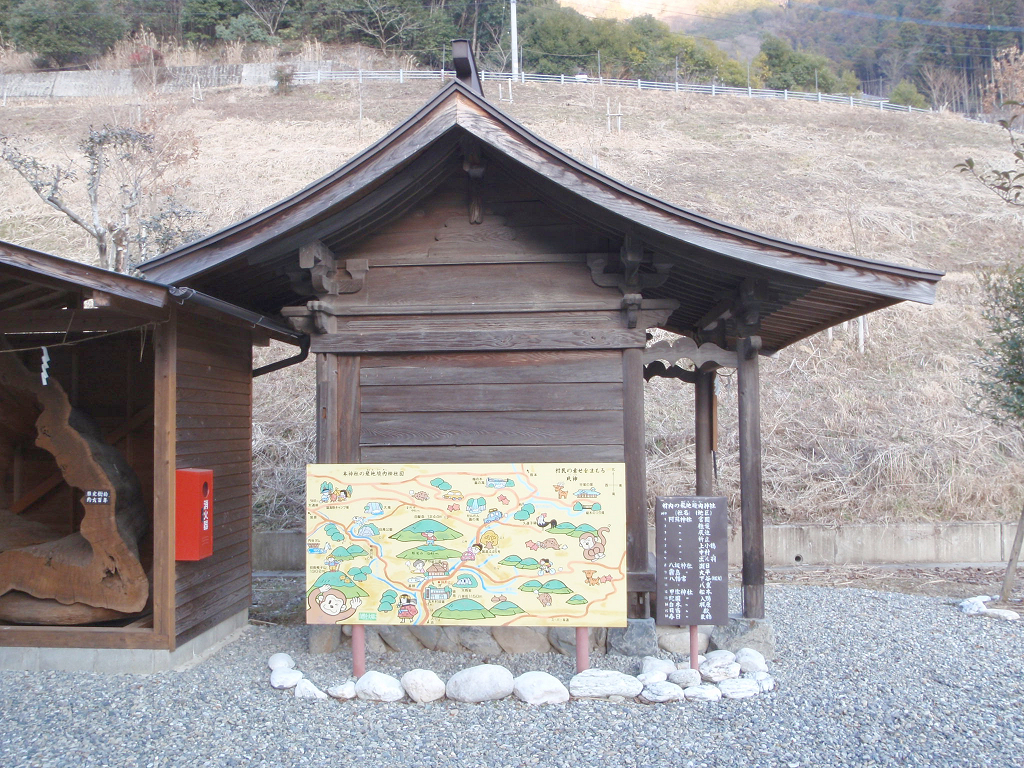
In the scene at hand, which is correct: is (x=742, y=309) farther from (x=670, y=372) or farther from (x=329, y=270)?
(x=329, y=270)

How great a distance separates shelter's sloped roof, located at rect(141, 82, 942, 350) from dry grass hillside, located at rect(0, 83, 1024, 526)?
5.03 metres

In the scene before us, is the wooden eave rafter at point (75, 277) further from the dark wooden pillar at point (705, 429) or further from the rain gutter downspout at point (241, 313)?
the dark wooden pillar at point (705, 429)

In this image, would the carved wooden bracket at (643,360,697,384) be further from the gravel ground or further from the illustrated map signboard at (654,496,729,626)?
the gravel ground

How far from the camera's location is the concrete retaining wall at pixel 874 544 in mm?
9672

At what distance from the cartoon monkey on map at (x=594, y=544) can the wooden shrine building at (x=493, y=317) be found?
714 mm

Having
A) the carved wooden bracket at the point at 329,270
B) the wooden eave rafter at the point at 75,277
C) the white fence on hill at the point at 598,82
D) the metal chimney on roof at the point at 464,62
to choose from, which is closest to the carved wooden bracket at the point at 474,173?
the metal chimney on roof at the point at 464,62

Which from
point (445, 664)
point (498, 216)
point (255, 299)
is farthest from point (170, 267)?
point (445, 664)

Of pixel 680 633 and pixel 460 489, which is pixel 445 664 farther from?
pixel 680 633

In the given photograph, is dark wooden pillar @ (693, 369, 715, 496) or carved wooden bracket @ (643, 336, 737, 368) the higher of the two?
carved wooden bracket @ (643, 336, 737, 368)

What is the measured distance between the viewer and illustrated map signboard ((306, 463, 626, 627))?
15.5 ft

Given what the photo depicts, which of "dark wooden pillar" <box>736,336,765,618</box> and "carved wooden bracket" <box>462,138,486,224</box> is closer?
"carved wooden bracket" <box>462,138,486,224</box>

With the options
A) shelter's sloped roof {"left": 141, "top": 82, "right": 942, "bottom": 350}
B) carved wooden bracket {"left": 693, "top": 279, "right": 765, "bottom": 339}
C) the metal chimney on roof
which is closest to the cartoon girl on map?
shelter's sloped roof {"left": 141, "top": 82, "right": 942, "bottom": 350}

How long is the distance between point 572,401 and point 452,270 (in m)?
1.42

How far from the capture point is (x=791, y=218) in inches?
841
